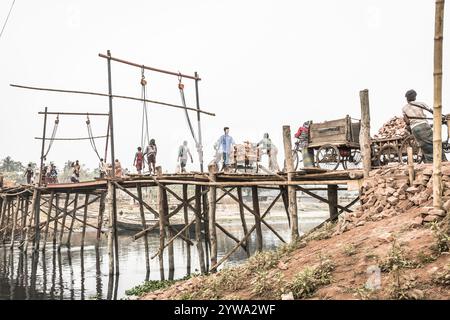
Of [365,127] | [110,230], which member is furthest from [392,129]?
[110,230]

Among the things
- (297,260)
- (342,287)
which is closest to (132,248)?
(297,260)

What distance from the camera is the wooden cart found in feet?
35.6

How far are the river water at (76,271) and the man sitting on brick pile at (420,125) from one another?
8334 mm

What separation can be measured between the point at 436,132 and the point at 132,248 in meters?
19.9

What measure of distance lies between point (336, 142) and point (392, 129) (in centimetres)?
155

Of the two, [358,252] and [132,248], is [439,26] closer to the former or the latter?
[358,252]

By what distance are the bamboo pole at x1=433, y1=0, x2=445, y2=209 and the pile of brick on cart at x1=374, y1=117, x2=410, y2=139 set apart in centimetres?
400

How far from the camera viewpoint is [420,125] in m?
8.04

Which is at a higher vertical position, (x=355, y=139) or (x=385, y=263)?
(x=355, y=139)

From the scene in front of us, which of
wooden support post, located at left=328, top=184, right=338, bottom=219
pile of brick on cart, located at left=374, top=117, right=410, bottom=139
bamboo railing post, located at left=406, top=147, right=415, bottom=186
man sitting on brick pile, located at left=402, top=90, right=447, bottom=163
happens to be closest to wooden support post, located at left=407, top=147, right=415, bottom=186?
bamboo railing post, located at left=406, top=147, right=415, bottom=186

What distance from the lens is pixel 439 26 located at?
21.6 feet

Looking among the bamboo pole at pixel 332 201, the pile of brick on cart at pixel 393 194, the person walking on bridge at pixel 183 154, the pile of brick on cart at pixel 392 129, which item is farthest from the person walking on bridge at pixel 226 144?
the pile of brick on cart at pixel 393 194

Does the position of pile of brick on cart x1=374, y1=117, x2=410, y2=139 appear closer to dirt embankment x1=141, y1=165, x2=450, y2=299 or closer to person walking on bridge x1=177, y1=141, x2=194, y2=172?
dirt embankment x1=141, y1=165, x2=450, y2=299

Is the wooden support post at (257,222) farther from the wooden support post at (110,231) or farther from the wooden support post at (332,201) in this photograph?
the wooden support post at (110,231)
